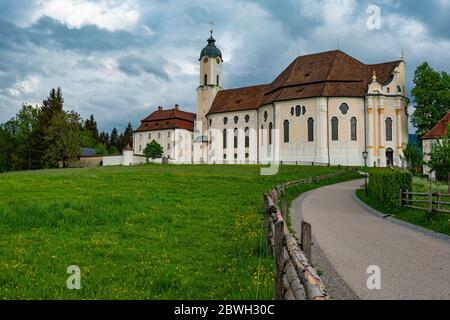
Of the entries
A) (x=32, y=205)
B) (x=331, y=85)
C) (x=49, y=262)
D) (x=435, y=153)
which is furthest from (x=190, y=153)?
(x=49, y=262)

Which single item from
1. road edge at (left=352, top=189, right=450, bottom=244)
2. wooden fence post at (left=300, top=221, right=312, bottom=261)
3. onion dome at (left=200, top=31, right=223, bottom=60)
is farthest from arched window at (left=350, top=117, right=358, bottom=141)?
wooden fence post at (left=300, top=221, right=312, bottom=261)

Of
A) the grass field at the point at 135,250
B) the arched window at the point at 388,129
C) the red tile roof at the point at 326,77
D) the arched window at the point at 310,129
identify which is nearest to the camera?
the grass field at the point at 135,250

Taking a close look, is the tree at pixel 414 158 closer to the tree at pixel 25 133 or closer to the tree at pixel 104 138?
the tree at pixel 25 133

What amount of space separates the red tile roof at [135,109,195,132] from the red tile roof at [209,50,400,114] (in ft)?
71.6

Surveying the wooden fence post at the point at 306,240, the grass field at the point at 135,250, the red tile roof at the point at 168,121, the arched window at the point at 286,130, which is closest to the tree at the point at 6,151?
the red tile roof at the point at 168,121

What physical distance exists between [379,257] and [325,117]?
1900 inches

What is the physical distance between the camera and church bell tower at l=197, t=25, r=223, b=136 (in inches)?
2985

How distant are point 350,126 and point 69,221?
48.2 meters

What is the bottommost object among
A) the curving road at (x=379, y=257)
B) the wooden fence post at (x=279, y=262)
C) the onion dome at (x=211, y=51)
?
the curving road at (x=379, y=257)

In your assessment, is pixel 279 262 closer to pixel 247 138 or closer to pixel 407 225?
pixel 407 225

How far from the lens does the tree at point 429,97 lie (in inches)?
1996

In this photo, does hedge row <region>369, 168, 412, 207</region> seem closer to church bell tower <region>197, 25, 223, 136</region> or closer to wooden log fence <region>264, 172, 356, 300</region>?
wooden log fence <region>264, 172, 356, 300</region>

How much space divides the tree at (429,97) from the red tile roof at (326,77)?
5.98 meters
